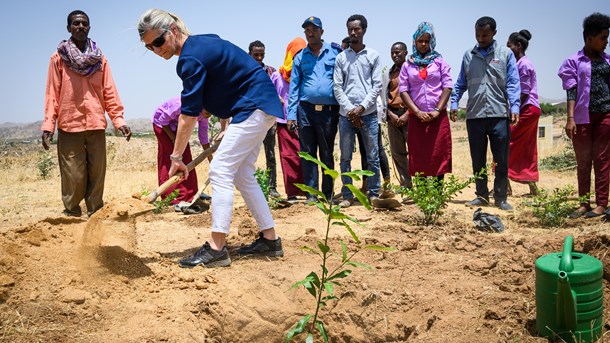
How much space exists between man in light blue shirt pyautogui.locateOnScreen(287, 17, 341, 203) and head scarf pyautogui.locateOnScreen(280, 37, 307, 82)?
2.61 ft

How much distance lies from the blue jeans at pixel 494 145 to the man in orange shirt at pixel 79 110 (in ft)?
12.2

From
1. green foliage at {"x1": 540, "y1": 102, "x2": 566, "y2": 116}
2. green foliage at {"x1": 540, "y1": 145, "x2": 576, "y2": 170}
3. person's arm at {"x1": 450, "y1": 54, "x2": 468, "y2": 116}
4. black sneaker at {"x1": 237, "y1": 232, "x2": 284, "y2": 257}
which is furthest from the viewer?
green foliage at {"x1": 540, "y1": 102, "x2": 566, "y2": 116}

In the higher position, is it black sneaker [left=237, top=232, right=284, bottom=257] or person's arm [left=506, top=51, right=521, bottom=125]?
person's arm [left=506, top=51, right=521, bottom=125]

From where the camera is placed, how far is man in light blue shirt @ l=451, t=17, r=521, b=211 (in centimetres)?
578

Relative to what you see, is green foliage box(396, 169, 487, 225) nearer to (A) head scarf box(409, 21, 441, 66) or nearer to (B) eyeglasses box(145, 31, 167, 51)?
(A) head scarf box(409, 21, 441, 66)

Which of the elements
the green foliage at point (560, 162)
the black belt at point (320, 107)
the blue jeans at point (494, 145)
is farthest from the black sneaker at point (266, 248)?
the green foliage at point (560, 162)

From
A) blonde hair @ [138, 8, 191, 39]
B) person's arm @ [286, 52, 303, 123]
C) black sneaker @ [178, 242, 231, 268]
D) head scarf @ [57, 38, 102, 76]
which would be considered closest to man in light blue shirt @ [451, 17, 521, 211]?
person's arm @ [286, 52, 303, 123]

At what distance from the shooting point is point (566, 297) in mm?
2391

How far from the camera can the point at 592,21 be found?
5.15 m

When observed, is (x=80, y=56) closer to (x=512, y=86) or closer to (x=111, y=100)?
(x=111, y=100)

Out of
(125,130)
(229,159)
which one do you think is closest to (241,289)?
(229,159)

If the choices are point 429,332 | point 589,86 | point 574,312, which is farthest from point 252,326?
point 589,86

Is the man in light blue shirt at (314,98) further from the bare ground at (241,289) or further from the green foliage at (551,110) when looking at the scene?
the green foliage at (551,110)

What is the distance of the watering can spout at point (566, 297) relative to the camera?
236 cm
